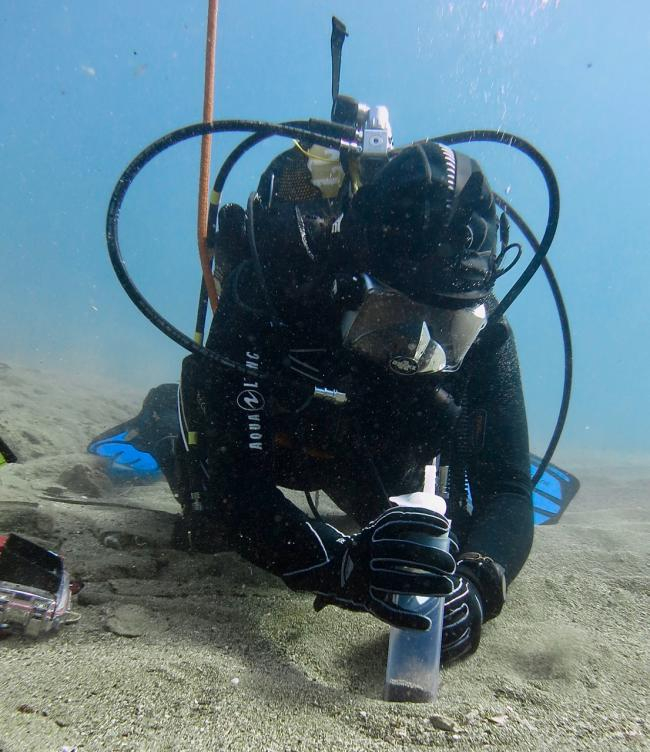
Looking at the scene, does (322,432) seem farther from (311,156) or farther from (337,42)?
(337,42)

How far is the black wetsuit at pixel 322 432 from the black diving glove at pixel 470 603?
187 millimetres

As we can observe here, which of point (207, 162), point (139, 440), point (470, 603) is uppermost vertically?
point (207, 162)

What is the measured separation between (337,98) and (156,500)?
140 inches

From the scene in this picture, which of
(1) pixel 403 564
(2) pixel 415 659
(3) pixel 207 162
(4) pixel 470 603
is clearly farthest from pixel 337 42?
(2) pixel 415 659

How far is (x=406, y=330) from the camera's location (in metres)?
1.92

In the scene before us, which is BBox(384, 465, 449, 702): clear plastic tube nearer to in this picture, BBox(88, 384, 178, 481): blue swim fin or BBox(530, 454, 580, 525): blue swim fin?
BBox(530, 454, 580, 525): blue swim fin

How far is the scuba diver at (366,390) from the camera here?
1815 mm

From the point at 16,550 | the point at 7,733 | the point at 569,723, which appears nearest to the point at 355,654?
the point at 569,723

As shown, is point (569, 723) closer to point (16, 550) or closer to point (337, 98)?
point (16, 550)

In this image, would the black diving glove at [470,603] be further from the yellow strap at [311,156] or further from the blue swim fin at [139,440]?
the blue swim fin at [139,440]

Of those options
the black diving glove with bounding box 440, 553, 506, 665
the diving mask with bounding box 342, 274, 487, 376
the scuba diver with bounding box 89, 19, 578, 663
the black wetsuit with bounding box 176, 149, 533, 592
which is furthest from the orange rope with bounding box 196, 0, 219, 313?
the black diving glove with bounding box 440, 553, 506, 665

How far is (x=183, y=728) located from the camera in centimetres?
103

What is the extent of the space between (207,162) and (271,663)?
2710 millimetres

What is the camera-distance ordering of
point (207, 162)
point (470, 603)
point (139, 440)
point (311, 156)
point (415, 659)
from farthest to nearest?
1. point (139, 440)
2. point (207, 162)
3. point (311, 156)
4. point (470, 603)
5. point (415, 659)
